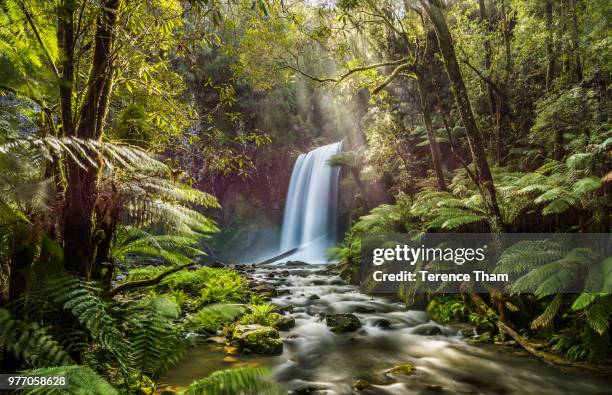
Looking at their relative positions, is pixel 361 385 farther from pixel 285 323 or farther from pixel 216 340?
pixel 285 323

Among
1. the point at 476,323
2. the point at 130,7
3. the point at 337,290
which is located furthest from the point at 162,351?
the point at 337,290

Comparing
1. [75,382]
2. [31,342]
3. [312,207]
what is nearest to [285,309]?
[31,342]

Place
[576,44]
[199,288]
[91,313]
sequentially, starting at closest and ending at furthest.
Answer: [91,313] → [199,288] → [576,44]

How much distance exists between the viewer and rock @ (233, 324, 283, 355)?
436 cm

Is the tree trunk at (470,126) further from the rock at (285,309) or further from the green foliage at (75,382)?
the green foliage at (75,382)

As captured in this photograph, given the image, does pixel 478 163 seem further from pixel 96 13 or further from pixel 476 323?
pixel 96 13

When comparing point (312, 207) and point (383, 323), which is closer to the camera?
point (383, 323)

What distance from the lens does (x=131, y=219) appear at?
2.62 metres

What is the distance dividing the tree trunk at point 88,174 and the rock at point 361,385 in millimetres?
2637

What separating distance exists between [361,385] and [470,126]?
12.8 ft

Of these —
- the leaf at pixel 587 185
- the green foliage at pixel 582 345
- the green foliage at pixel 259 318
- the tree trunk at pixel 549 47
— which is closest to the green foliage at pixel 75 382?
the green foliage at pixel 259 318

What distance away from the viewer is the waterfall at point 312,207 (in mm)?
16828

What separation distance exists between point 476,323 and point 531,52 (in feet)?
26.7

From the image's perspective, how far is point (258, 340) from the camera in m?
4.45
